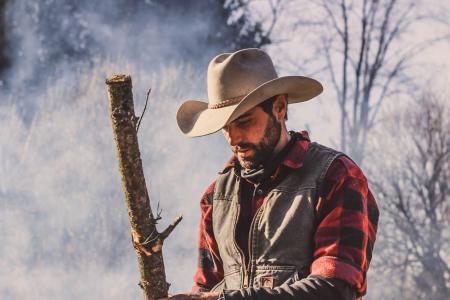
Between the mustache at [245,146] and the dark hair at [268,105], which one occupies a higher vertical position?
the dark hair at [268,105]

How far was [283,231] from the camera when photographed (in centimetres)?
287

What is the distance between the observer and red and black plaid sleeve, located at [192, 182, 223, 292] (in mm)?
3271

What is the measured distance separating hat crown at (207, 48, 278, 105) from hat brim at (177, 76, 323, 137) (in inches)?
2.3

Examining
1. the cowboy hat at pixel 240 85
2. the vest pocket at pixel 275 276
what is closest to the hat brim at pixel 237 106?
the cowboy hat at pixel 240 85

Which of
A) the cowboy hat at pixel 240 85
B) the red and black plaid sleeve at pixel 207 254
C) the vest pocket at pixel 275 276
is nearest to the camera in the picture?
the vest pocket at pixel 275 276

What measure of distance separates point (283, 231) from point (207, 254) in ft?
1.84

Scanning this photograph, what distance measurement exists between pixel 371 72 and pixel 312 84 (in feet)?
60.0

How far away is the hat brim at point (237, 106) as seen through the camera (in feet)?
9.57

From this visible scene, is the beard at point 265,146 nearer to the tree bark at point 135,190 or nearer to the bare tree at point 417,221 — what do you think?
the tree bark at point 135,190

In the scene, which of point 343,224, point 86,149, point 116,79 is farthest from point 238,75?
point 86,149

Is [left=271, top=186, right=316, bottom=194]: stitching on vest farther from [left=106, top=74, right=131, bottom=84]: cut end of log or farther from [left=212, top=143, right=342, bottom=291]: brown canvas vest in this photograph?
[left=106, top=74, right=131, bottom=84]: cut end of log

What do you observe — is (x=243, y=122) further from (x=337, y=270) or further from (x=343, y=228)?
(x=337, y=270)

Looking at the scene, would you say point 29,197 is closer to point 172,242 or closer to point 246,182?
point 172,242

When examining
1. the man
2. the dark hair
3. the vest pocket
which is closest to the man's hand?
the man
